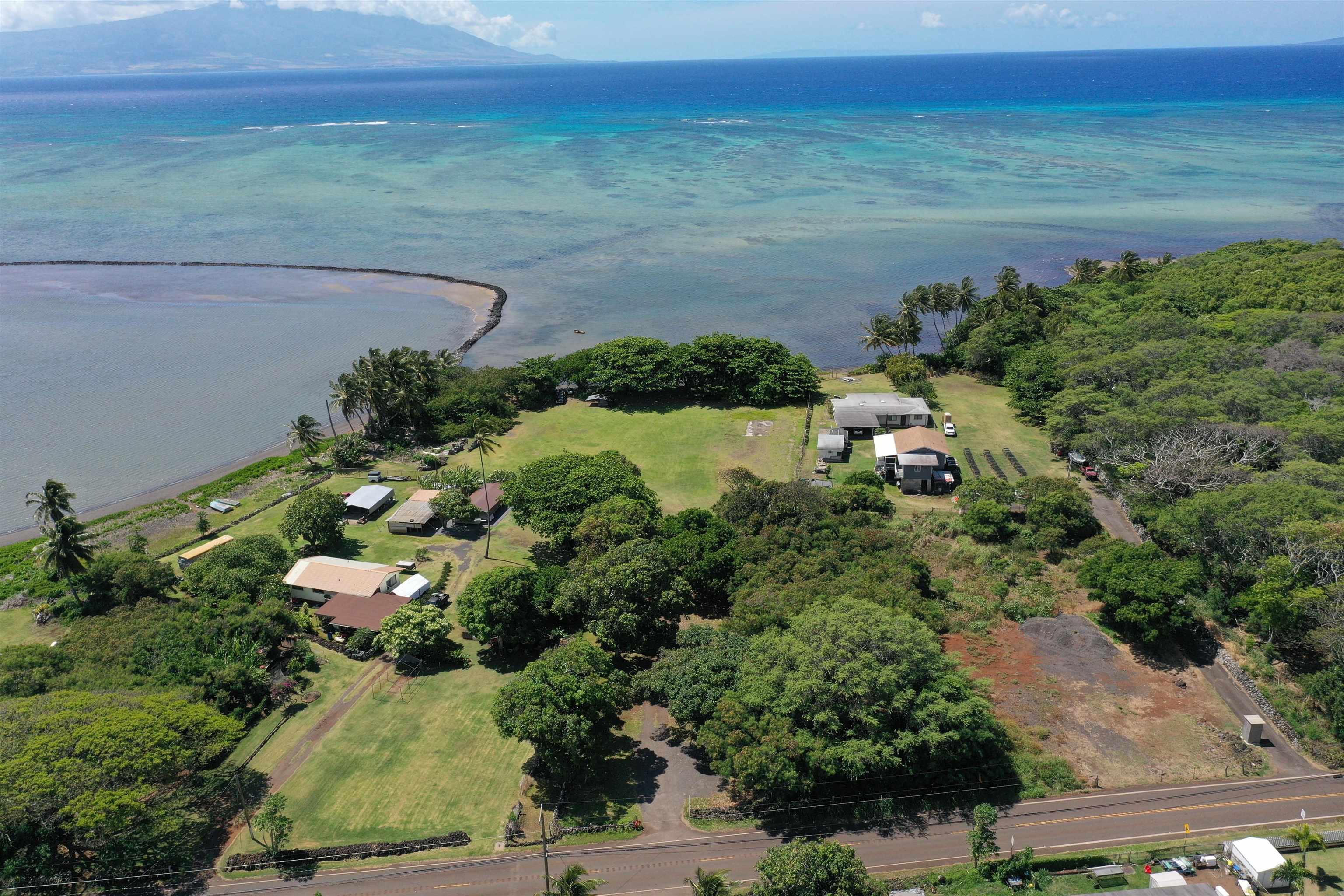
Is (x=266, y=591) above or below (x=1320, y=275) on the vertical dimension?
below

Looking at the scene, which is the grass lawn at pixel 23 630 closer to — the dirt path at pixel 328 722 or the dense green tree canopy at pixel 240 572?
the dense green tree canopy at pixel 240 572

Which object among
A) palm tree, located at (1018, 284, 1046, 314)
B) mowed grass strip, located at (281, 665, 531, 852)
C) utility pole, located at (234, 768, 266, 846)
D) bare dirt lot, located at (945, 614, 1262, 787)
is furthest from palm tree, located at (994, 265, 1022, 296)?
utility pole, located at (234, 768, 266, 846)

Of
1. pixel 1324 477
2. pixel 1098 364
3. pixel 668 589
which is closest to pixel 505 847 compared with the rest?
pixel 668 589

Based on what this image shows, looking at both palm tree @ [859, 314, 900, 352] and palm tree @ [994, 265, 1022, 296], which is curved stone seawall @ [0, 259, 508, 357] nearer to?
palm tree @ [859, 314, 900, 352]

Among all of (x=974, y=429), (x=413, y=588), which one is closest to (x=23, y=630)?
(x=413, y=588)

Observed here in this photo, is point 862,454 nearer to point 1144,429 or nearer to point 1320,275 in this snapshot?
point 1144,429

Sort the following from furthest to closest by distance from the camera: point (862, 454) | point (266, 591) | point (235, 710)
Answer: point (862, 454)
point (266, 591)
point (235, 710)

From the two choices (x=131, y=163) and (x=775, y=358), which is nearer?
(x=775, y=358)
